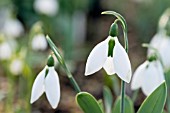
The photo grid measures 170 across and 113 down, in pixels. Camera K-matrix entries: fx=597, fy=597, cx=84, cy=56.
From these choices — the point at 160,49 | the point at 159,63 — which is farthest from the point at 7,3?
the point at 159,63

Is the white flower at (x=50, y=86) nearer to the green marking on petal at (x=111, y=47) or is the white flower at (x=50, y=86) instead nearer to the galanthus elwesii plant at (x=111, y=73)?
the galanthus elwesii plant at (x=111, y=73)

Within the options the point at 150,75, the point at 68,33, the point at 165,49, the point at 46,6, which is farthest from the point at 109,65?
the point at 68,33

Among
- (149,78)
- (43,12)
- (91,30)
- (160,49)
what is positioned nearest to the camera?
(149,78)

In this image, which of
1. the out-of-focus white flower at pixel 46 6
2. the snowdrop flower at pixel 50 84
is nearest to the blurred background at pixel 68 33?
the out-of-focus white flower at pixel 46 6

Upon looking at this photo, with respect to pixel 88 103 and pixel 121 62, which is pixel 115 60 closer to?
pixel 121 62

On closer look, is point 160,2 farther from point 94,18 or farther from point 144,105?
point 144,105
